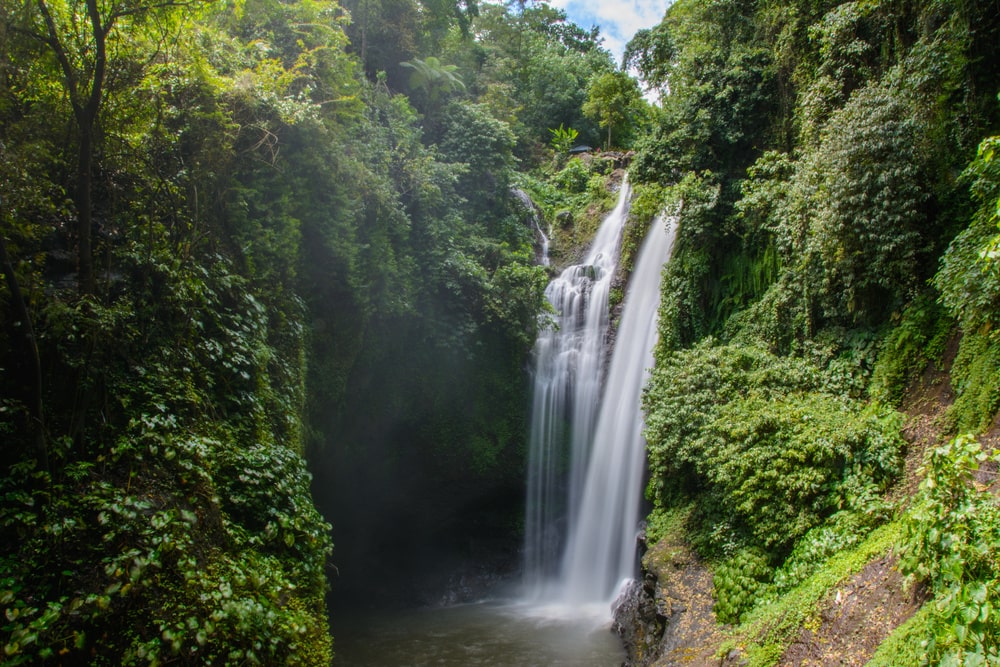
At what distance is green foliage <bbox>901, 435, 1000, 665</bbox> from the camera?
3881 mm

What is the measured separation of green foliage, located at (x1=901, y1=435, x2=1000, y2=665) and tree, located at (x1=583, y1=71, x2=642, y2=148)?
23.1m

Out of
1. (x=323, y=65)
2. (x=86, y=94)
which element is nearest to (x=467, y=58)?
(x=323, y=65)

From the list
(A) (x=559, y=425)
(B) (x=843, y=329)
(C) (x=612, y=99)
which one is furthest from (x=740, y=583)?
(C) (x=612, y=99)

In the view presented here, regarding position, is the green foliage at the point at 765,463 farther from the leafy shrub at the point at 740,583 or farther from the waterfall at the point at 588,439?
the waterfall at the point at 588,439

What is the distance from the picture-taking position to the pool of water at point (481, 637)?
10.2 metres

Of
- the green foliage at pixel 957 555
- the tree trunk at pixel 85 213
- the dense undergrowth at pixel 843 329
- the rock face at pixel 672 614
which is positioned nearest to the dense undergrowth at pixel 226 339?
the tree trunk at pixel 85 213

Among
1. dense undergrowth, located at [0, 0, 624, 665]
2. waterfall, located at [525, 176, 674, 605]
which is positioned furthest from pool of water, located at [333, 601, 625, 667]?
dense undergrowth, located at [0, 0, 624, 665]

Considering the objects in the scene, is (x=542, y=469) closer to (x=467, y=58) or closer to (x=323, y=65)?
(x=323, y=65)

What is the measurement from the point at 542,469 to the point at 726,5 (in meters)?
11.4

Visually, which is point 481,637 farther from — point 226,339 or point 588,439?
point 226,339

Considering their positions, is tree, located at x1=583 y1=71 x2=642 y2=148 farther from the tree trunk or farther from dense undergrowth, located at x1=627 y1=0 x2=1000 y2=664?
the tree trunk

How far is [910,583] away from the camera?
4867mm

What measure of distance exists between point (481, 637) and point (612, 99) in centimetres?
2111

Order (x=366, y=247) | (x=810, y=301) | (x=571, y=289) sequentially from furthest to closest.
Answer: (x=571, y=289) < (x=366, y=247) < (x=810, y=301)
